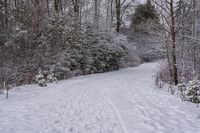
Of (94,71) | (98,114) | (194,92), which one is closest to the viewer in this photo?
(98,114)

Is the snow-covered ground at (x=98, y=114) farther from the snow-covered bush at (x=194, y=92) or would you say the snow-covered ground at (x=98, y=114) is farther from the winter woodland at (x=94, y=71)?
the snow-covered bush at (x=194, y=92)

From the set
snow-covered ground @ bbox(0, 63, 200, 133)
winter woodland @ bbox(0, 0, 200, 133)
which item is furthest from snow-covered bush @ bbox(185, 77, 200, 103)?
snow-covered ground @ bbox(0, 63, 200, 133)

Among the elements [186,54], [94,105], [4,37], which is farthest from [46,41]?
[94,105]

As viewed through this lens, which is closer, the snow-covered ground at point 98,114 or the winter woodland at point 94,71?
the snow-covered ground at point 98,114

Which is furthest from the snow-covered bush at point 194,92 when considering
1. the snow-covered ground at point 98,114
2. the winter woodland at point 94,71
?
the snow-covered ground at point 98,114

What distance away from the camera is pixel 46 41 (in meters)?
22.3

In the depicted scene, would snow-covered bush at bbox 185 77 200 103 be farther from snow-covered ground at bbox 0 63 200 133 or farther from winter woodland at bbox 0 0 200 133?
snow-covered ground at bbox 0 63 200 133

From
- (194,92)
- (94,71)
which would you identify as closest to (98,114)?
(194,92)

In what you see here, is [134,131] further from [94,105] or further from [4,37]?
[4,37]

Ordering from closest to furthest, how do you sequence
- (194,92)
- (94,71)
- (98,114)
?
1. (98,114)
2. (194,92)
3. (94,71)

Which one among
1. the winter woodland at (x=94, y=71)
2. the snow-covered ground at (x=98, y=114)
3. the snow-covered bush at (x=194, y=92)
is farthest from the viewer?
the snow-covered bush at (x=194, y=92)

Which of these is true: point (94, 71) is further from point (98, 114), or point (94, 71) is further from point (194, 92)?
point (98, 114)

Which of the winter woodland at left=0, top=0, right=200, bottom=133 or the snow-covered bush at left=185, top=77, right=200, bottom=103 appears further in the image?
the snow-covered bush at left=185, top=77, right=200, bottom=103

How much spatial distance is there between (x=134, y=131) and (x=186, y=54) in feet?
49.5
